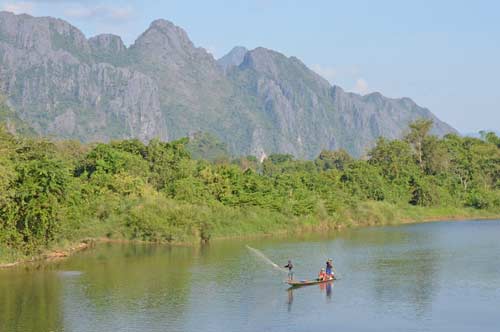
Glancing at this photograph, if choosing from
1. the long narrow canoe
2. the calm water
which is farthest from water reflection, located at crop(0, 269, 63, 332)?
the long narrow canoe

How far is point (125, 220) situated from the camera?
172 feet

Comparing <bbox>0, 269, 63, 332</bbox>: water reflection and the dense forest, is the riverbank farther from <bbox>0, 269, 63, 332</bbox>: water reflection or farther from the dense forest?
<bbox>0, 269, 63, 332</bbox>: water reflection

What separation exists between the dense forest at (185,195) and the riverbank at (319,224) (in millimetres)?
118

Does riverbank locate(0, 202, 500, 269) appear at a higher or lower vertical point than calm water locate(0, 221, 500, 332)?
higher

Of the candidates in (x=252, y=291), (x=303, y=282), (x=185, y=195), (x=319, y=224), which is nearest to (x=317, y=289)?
(x=303, y=282)

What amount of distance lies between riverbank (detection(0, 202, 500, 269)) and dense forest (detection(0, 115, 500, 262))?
0.39ft

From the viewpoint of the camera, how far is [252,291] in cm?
3216

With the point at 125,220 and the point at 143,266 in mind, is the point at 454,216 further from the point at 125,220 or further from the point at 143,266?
the point at 143,266

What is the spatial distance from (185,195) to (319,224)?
13.4 m

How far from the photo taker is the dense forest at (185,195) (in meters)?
40.2

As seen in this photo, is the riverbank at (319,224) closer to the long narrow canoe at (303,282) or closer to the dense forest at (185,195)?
the dense forest at (185,195)

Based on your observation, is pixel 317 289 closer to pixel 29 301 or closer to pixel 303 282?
pixel 303 282

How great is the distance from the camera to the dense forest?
4016 centimetres

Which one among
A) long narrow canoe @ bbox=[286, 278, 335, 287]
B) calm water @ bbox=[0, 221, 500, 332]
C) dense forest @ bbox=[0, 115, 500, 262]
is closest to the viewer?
calm water @ bbox=[0, 221, 500, 332]
